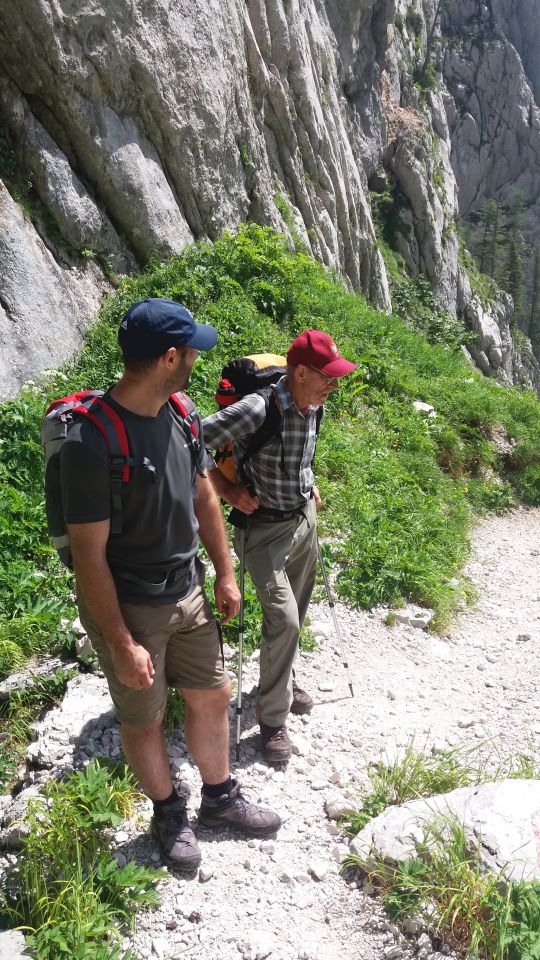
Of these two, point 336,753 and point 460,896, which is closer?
point 460,896

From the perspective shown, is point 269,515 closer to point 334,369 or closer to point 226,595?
point 226,595

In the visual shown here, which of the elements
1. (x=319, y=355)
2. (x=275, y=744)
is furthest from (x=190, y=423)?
(x=275, y=744)

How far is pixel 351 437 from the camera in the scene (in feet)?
26.9

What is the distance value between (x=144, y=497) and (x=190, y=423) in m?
0.46

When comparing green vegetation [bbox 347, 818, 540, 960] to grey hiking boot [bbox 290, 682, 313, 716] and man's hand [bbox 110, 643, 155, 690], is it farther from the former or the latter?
man's hand [bbox 110, 643, 155, 690]

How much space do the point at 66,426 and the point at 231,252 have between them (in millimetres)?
9221

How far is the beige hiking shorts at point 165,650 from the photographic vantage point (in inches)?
102

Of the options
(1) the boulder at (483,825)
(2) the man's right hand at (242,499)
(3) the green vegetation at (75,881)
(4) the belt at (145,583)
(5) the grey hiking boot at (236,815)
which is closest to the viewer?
(3) the green vegetation at (75,881)

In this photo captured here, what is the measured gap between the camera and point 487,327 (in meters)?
41.7

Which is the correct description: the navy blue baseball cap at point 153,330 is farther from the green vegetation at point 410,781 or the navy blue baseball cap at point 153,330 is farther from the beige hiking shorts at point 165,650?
the green vegetation at point 410,781

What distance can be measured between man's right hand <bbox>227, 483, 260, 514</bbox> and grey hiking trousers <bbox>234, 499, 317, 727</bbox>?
124 mm

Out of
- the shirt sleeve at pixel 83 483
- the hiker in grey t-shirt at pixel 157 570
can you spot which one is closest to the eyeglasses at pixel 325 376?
the hiker in grey t-shirt at pixel 157 570

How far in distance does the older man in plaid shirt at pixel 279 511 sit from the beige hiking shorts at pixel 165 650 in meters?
0.72

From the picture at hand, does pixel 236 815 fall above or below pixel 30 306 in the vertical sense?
below
